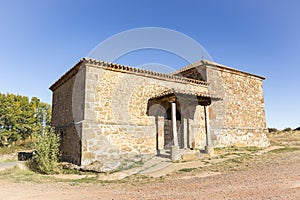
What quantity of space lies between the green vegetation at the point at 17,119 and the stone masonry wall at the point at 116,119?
17997 millimetres

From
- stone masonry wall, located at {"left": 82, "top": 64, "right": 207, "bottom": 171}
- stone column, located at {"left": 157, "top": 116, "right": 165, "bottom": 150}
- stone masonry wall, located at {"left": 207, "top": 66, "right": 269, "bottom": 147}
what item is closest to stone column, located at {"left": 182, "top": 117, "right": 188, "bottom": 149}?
stone column, located at {"left": 157, "top": 116, "right": 165, "bottom": 150}

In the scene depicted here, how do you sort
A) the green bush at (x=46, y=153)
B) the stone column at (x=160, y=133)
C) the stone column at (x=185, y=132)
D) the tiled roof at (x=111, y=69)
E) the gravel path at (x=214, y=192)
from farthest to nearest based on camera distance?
the stone column at (x=185, y=132)
the stone column at (x=160, y=133)
the tiled roof at (x=111, y=69)
the green bush at (x=46, y=153)
the gravel path at (x=214, y=192)

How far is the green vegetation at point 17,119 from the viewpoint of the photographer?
25.4 m

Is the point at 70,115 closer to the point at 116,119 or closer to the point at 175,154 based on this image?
the point at 116,119

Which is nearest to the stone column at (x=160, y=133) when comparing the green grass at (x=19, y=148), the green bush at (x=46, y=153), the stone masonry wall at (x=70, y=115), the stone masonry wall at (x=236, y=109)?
the stone masonry wall at (x=236, y=109)

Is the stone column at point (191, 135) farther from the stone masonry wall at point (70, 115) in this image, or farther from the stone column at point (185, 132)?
the stone masonry wall at point (70, 115)

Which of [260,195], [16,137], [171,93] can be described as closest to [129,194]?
[260,195]

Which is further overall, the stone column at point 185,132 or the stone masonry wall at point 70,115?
the stone column at point 185,132

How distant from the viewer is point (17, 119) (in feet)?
86.1

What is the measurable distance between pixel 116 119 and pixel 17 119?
21810 mm

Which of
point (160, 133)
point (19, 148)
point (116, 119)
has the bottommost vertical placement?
point (19, 148)

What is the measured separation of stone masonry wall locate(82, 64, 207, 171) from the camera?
9.21m

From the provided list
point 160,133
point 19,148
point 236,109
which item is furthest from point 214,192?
point 19,148

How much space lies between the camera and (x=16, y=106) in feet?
86.7
